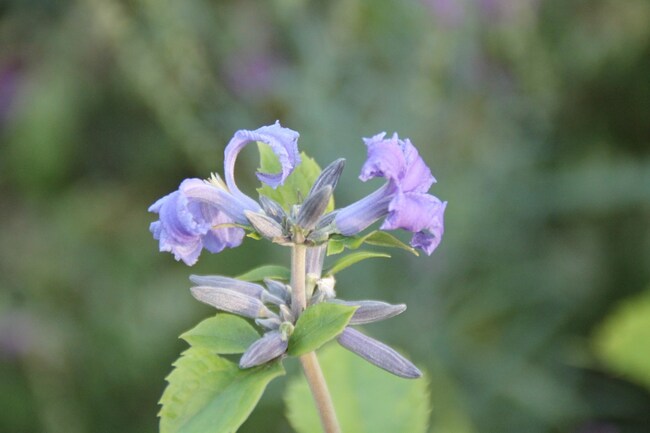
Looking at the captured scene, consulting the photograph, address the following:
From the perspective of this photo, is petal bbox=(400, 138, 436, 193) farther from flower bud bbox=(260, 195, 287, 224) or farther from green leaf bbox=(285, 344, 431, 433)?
green leaf bbox=(285, 344, 431, 433)

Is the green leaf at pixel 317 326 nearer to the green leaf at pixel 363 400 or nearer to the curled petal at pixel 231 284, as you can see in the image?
the curled petal at pixel 231 284

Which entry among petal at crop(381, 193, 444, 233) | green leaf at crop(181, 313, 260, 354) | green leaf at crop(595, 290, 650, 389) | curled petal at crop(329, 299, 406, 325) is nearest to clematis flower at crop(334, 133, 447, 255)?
petal at crop(381, 193, 444, 233)

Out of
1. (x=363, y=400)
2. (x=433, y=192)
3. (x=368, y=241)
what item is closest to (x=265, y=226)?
(x=368, y=241)

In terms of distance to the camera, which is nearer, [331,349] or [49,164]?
[331,349]

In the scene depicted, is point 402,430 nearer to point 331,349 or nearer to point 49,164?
point 331,349

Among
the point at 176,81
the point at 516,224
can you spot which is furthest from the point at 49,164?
the point at 516,224

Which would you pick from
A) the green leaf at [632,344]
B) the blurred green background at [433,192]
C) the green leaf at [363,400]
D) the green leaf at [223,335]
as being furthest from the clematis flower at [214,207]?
the blurred green background at [433,192]

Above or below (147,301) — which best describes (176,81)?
above
